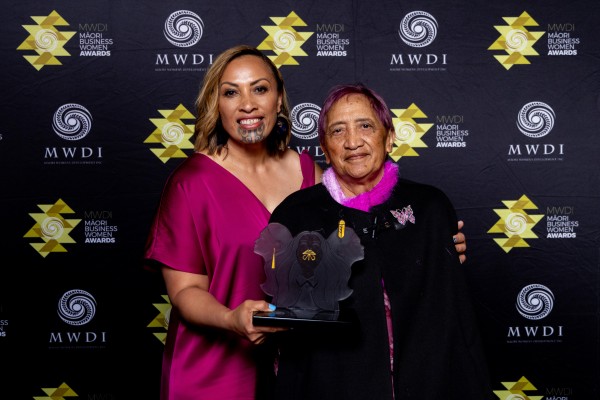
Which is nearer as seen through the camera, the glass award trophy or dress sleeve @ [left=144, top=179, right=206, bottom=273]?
the glass award trophy

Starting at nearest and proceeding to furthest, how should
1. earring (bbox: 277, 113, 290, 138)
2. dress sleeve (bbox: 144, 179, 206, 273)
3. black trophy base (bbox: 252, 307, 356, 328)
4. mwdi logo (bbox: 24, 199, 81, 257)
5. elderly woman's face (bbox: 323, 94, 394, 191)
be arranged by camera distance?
black trophy base (bbox: 252, 307, 356, 328)
elderly woman's face (bbox: 323, 94, 394, 191)
dress sleeve (bbox: 144, 179, 206, 273)
earring (bbox: 277, 113, 290, 138)
mwdi logo (bbox: 24, 199, 81, 257)

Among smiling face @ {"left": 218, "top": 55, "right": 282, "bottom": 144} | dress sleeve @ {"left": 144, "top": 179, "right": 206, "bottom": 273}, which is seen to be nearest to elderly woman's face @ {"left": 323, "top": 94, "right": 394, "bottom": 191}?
smiling face @ {"left": 218, "top": 55, "right": 282, "bottom": 144}

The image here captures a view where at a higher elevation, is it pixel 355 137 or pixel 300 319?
pixel 355 137

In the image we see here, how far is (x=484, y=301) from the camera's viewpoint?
2.87 metres

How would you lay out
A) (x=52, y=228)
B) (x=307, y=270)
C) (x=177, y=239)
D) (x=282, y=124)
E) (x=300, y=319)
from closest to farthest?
(x=300, y=319)
(x=307, y=270)
(x=177, y=239)
(x=282, y=124)
(x=52, y=228)

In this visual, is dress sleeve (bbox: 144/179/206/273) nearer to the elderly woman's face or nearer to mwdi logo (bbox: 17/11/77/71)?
the elderly woman's face

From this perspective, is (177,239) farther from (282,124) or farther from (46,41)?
(46,41)

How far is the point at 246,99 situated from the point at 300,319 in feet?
2.27

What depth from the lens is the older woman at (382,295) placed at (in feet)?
4.95

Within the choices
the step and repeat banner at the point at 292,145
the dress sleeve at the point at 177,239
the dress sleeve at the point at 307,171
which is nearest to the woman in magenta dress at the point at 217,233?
the dress sleeve at the point at 177,239

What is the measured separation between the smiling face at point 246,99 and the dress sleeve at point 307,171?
20cm

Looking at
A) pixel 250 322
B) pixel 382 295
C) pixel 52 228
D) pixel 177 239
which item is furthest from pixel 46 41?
pixel 382 295

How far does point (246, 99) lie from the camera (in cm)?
188

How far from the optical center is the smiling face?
189 centimetres
